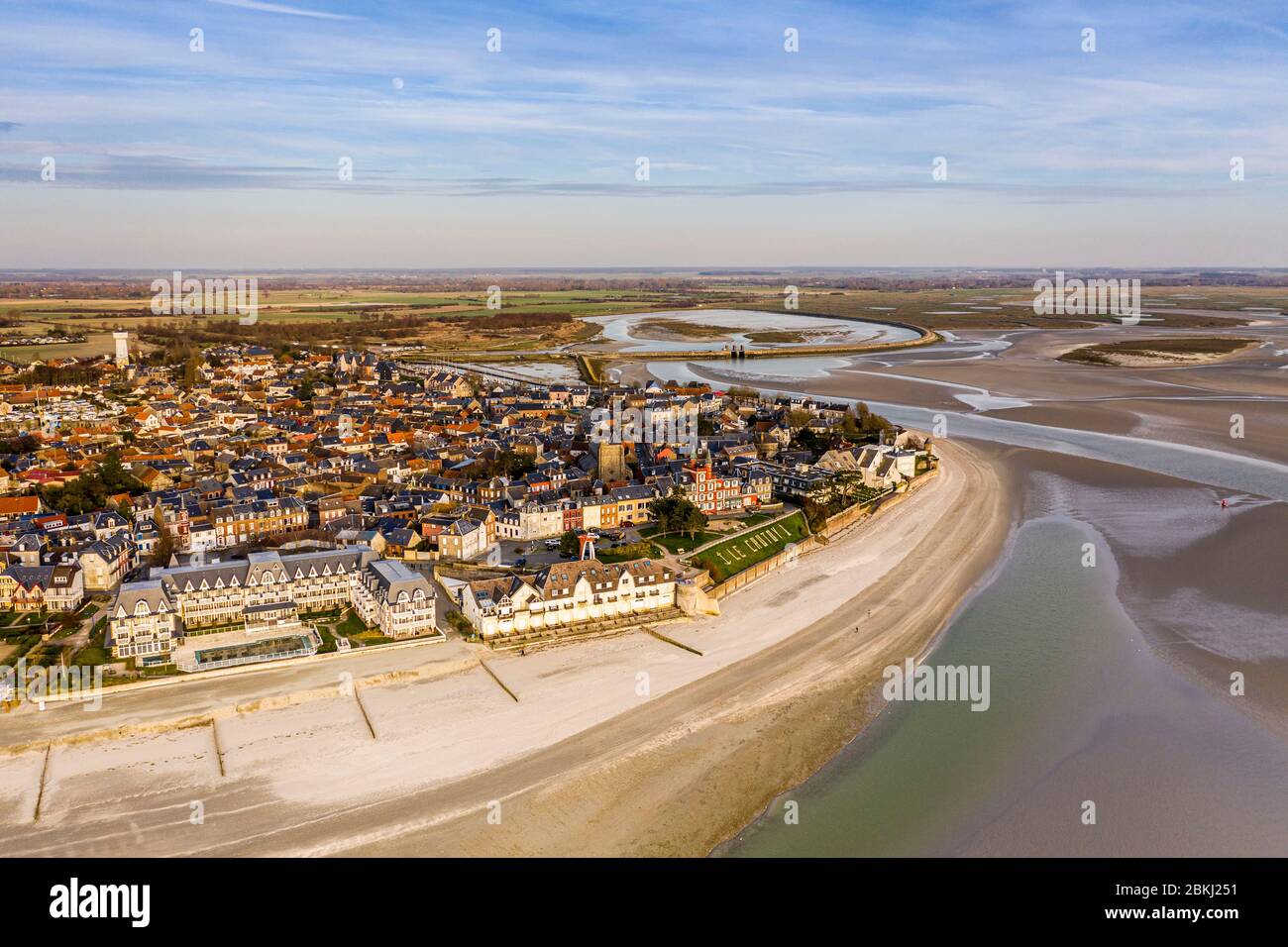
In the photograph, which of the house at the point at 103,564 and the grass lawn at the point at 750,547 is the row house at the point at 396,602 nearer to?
the house at the point at 103,564

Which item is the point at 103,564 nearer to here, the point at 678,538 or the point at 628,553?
the point at 628,553

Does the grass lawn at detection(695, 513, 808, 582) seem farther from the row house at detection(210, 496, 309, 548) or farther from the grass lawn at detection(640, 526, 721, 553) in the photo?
the row house at detection(210, 496, 309, 548)

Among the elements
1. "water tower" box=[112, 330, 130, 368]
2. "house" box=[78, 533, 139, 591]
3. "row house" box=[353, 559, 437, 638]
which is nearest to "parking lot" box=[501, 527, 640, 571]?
"row house" box=[353, 559, 437, 638]

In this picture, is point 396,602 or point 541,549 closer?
point 396,602

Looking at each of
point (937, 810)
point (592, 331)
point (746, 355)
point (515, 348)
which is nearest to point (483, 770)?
point (937, 810)

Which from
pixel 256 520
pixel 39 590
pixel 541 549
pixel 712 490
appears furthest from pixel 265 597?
pixel 712 490

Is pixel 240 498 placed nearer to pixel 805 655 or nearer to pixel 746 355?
pixel 805 655
